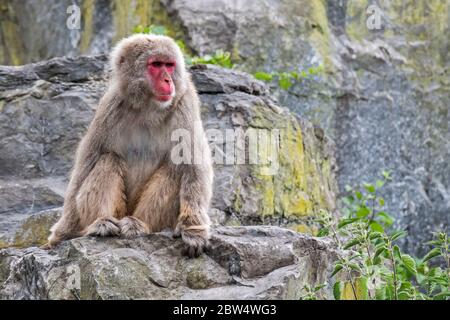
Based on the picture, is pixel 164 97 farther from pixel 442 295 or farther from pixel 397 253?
pixel 442 295

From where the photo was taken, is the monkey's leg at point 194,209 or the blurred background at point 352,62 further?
the blurred background at point 352,62

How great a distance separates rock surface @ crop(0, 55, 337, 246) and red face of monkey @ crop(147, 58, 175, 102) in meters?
1.83

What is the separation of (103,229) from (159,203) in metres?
0.45

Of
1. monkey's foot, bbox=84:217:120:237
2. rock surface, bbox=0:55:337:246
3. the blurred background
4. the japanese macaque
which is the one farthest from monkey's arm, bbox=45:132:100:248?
the blurred background

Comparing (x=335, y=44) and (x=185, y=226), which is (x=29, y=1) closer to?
(x=335, y=44)

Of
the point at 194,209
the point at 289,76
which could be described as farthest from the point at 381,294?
the point at 289,76

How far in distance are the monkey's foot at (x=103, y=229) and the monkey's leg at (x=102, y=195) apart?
6cm

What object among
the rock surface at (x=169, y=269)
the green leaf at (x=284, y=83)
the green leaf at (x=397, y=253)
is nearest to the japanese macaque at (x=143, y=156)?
the rock surface at (x=169, y=269)

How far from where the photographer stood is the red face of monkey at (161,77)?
216 inches

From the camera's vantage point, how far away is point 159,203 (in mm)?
5410

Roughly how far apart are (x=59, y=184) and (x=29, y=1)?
518 centimetres

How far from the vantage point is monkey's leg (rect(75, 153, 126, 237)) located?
539 centimetres

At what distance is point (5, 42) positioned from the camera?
12227 millimetres

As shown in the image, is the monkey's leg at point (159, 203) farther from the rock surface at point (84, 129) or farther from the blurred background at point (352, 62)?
the blurred background at point (352, 62)
